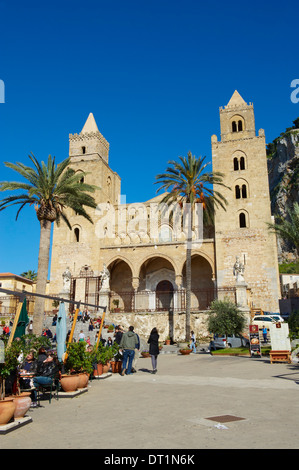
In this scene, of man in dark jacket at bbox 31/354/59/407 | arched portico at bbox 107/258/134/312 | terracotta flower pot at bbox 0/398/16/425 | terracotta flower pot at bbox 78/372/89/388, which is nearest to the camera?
terracotta flower pot at bbox 0/398/16/425

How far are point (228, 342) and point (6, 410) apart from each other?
1549 centimetres

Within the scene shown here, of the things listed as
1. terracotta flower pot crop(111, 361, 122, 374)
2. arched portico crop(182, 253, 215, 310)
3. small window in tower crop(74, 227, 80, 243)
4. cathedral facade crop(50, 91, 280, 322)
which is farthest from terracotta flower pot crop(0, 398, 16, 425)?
small window in tower crop(74, 227, 80, 243)

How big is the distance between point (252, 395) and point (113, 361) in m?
5.37

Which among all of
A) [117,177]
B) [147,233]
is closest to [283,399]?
[147,233]

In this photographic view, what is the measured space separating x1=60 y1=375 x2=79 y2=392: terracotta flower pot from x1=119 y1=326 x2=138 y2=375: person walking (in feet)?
9.68

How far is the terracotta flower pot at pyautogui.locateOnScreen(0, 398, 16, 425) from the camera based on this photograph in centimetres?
517

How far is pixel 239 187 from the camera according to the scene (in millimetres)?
30547

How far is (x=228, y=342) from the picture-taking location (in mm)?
19234

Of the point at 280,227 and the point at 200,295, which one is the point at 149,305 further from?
the point at 280,227

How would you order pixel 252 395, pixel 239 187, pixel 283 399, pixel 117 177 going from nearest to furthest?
pixel 283 399 < pixel 252 395 < pixel 239 187 < pixel 117 177

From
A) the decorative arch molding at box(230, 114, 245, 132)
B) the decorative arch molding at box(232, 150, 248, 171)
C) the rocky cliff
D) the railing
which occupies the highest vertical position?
the rocky cliff

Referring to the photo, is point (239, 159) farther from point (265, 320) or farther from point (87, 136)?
point (265, 320)

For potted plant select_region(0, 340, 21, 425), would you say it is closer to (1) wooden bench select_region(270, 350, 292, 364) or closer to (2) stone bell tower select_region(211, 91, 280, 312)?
(1) wooden bench select_region(270, 350, 292, 364)
